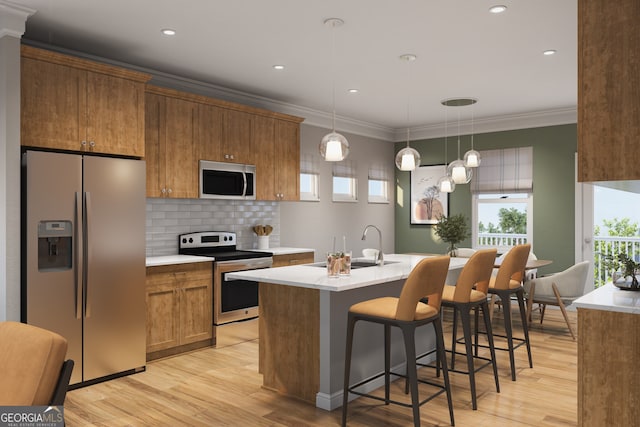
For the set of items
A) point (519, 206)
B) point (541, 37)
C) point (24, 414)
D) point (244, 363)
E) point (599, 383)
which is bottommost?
point (244, 363)

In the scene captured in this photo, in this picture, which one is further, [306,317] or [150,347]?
[150,347]

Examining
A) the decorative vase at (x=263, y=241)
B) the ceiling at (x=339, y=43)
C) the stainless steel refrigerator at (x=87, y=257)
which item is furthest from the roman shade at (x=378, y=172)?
the stainless steel refrigerator at (x=87, y=257)

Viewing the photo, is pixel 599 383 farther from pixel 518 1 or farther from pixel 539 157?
pixel 539 157

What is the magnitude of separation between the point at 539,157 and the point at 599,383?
5.25m

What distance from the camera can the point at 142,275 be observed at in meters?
4.16

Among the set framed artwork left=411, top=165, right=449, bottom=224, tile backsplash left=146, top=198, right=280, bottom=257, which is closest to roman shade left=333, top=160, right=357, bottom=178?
framed artwork left=411, top=165, right=449, bottom=224

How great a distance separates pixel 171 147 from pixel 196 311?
154 cm

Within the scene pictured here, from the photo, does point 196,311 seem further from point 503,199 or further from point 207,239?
point 503,199

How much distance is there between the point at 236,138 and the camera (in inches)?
212

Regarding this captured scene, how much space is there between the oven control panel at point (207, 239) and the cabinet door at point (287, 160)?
2.53 feet

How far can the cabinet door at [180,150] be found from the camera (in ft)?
15.6

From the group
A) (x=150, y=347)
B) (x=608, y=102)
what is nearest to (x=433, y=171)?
(x=150, y=347)

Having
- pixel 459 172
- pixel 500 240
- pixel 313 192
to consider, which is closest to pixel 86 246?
pixel 459 172

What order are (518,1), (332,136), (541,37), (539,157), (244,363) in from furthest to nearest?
(539,157) → (244,363) → (541,37) → (332,136) → (518,1)
